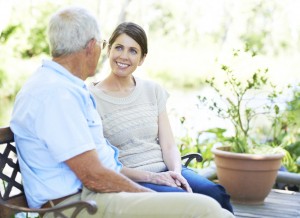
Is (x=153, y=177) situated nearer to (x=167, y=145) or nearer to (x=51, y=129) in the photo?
(x=167, y=145)

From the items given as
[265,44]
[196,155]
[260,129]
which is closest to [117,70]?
[196,155]

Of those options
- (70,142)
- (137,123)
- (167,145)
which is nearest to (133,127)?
(137,123)

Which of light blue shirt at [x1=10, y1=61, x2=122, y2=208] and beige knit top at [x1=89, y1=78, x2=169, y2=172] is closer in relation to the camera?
light blue shirt at [x1=10, y1=61, x2=122, y2=208]

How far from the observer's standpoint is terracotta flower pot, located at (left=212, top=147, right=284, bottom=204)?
3.88 m

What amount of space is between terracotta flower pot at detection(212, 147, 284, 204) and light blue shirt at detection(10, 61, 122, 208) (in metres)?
1.82

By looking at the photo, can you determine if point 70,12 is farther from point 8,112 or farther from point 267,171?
point 8,112

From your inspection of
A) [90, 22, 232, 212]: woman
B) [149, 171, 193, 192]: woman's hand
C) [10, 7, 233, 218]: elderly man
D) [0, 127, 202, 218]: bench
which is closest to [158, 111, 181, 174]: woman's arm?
[90, 22, 232, 212]: woman

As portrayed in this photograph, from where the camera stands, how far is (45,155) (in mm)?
2131

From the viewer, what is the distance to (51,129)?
203 cm

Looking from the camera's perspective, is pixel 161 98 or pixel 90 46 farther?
pixel 161 98

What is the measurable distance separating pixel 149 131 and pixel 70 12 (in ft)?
2.89

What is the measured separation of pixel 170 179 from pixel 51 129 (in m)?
0.83

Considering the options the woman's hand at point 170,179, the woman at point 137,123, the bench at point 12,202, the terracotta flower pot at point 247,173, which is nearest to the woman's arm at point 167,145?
the woman at point 137,123

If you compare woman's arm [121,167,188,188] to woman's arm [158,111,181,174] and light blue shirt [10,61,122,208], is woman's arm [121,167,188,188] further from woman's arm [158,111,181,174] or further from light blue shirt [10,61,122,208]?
light blue shirt [10,61,122,208]
